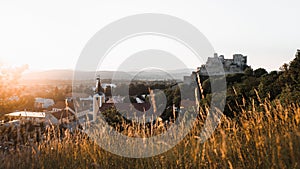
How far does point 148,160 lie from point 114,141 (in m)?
1.14

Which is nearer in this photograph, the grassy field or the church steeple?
the grassy field

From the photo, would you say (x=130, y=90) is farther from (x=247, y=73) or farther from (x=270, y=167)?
(x=270, y=167)

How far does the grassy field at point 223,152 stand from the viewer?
9.99 feet

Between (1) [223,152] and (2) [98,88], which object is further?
(2) [98,88]

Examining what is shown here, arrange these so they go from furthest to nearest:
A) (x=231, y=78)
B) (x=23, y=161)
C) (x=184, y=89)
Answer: (x=231, y=78)
(x=184, y=89)
(x=23, y=161)

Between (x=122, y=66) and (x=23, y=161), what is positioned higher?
(x=122, y=66)

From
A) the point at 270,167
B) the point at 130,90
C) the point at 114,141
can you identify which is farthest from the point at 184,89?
the point at 270,167

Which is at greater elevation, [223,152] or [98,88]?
[223,152]

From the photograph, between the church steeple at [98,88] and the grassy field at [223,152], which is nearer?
the grassy field at [223,152]

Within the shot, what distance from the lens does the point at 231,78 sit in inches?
1072

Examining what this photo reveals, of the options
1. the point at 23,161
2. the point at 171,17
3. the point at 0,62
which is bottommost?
the point at 23,161

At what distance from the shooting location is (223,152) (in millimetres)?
2787

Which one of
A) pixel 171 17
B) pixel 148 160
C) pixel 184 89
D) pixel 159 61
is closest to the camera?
pixel 148 160

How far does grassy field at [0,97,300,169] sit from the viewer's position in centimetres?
304
